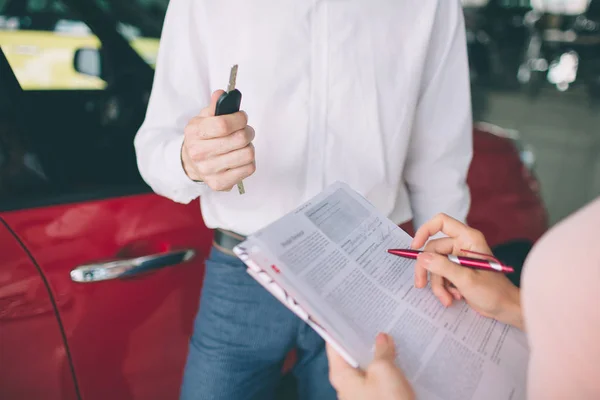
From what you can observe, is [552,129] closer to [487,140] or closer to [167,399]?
[487,140]

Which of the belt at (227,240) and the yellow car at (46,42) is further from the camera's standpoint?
the yellow car at (46,42)

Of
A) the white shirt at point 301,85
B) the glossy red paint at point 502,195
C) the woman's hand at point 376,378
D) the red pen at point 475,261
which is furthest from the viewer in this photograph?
the glossy red paint at point 502,195

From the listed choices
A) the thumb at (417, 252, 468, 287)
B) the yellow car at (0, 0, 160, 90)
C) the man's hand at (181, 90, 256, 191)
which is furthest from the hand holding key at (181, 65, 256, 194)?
the yellow car at (0, 0, 160, 90)

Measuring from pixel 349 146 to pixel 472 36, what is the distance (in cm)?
806

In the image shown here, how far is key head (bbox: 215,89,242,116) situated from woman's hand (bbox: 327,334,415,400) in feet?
1.42

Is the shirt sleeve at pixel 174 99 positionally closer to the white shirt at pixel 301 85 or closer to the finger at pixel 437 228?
the white shirt at pixel 301 85

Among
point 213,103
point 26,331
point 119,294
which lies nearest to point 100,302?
point 119,294

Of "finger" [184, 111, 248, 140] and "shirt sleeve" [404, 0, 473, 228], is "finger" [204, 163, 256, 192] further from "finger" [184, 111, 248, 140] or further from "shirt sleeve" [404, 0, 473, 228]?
"shirt sleeve" [404, 0, 473, 228]

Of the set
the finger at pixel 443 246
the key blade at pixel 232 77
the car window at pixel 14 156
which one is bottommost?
the finger at pixel 443 246

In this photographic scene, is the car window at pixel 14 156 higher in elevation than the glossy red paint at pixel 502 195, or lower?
higher

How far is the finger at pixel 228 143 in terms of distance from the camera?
842 millimetres

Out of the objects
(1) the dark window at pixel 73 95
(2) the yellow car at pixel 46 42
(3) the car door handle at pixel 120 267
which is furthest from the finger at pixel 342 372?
(2) the yellow car at pixel 46 42

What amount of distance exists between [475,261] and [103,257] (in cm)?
86

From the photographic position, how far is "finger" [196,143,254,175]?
857 millimetres
